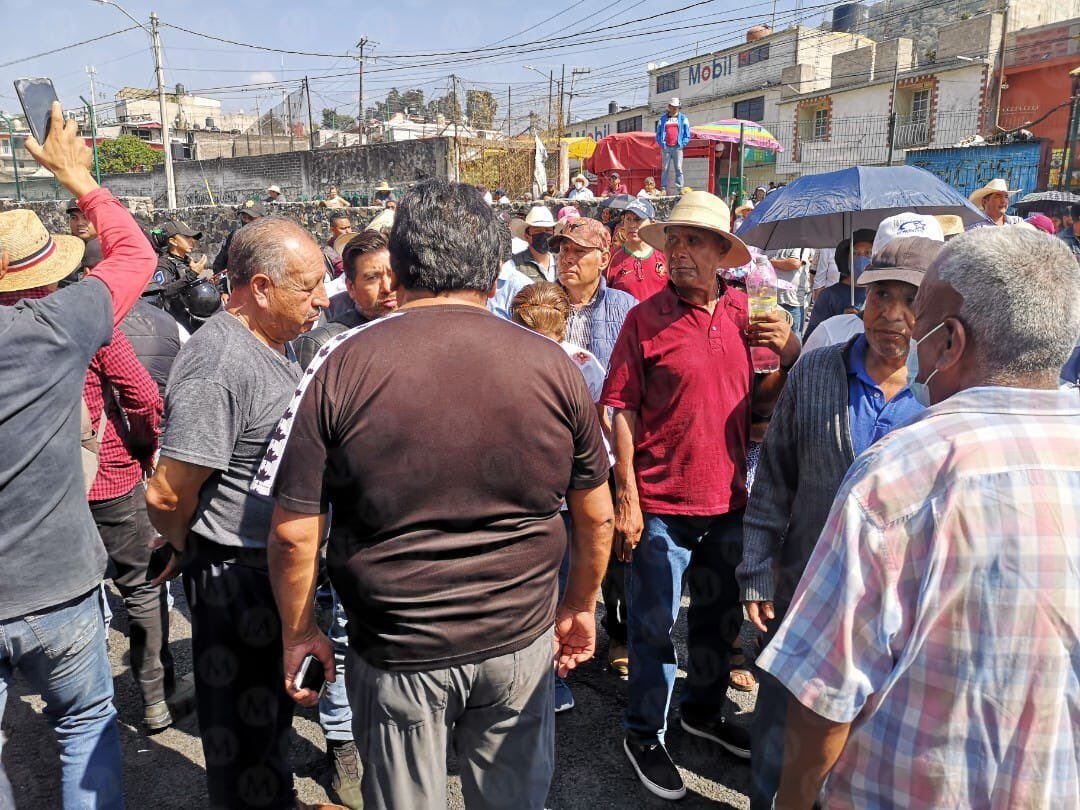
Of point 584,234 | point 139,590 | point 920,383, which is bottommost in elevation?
point 139,590

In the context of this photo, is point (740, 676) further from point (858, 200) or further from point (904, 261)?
point (858, 200)

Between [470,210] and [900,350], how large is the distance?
135 centimetres

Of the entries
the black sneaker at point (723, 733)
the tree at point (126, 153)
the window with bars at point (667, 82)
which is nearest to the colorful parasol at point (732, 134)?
the black sneaker at point (723, 733)

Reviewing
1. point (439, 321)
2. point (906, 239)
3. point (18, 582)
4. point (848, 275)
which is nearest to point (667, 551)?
point (906, 239)

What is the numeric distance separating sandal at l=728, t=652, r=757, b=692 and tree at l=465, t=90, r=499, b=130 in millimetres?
21816

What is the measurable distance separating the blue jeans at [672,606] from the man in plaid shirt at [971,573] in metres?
1.53

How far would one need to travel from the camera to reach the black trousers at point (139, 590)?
314 centimetres

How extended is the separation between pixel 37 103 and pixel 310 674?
5.72 feet

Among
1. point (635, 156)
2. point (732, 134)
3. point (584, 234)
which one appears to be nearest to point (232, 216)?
point (635, 156)

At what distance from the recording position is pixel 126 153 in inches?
1623

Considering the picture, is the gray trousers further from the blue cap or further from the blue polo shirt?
the blue cap

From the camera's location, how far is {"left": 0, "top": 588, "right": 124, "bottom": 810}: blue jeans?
6.57 feet

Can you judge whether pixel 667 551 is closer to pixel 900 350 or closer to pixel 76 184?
pixel 900 350

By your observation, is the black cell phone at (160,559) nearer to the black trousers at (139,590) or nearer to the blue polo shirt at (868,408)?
the black trousers at (139,590)
